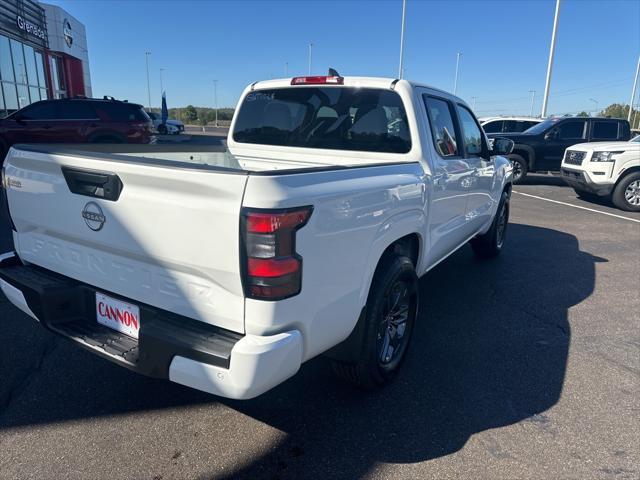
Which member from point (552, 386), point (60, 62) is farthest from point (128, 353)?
point (60, 62)

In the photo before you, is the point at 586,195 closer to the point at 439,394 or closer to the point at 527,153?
the point at 527,153

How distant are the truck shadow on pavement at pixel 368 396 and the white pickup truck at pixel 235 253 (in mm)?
253

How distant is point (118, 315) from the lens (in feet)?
7.87

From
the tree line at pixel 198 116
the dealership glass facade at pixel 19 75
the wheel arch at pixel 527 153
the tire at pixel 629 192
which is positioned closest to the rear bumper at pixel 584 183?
the tire at pixel 629 192

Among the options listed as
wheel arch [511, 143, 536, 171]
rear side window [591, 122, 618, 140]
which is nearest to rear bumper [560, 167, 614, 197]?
wheel arch [511, 143, 536, 171]

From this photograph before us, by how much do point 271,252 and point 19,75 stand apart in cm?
2034

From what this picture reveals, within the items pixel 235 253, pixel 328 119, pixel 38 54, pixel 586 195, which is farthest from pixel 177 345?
pixel 38 54

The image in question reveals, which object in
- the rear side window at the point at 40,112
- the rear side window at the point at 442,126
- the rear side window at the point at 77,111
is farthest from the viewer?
the rear side window at the point at 77,111

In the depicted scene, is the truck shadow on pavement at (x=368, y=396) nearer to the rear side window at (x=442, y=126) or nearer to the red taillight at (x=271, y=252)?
the red taillight at (x=271, y=252)

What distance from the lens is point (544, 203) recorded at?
10.9 meters

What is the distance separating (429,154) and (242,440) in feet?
7.32

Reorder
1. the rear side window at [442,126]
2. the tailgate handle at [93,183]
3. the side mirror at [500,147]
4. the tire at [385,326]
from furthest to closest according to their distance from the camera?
1. the side mirror at [500,147]
2. the rear side window at [442,126]
3. the tire at [385,326]
4. the tailgate handle at [93,183]

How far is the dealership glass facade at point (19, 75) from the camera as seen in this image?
16438mm

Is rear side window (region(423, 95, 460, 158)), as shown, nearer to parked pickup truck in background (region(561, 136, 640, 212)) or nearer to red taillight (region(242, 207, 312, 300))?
red taillight (region(242, 207, 312, 300))
